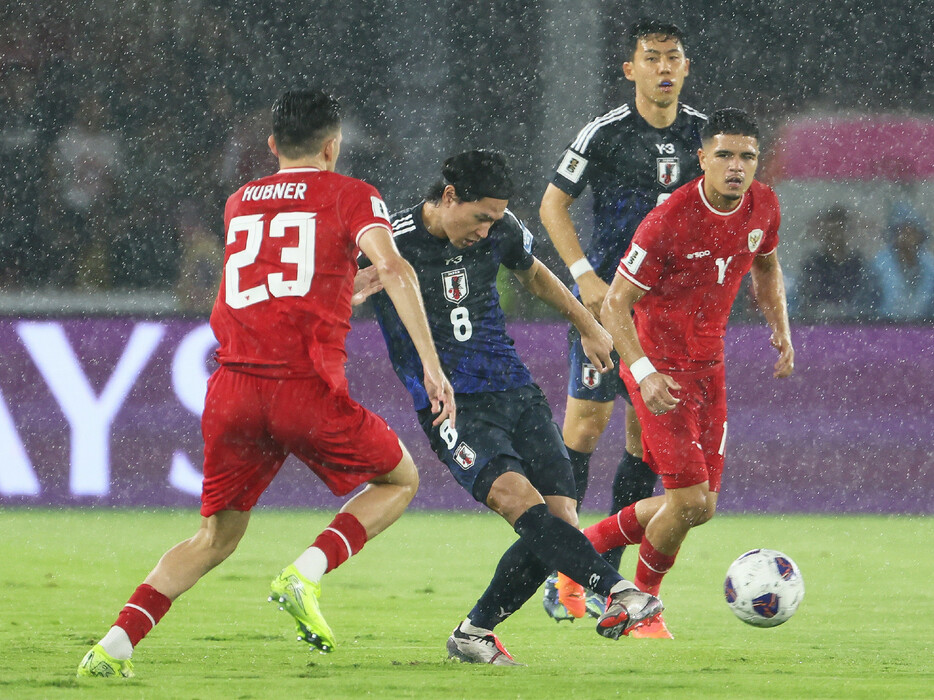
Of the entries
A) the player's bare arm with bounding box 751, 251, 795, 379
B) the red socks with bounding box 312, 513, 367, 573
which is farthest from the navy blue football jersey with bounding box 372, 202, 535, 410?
the player's bare arm with bounding box 751, 251, 795, 379

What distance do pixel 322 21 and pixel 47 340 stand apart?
446 cm

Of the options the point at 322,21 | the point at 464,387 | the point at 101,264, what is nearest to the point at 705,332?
the point at 464,387

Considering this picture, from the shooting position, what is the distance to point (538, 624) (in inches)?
222

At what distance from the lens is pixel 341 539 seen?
14.0ft

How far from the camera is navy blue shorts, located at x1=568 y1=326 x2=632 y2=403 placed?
6.11 metres

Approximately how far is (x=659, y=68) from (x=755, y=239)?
1055mm

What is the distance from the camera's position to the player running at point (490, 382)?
457cm

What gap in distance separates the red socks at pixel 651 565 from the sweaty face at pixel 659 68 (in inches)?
71.9

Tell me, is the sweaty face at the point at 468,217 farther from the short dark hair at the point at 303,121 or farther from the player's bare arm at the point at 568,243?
the player's bare arm at the point at 568,243

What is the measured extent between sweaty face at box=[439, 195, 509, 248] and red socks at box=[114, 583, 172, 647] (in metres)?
1.48

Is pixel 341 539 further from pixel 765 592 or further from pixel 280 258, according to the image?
pixel 765 592

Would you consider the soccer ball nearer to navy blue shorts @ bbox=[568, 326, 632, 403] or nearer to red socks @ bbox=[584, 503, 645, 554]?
red socks @ bbox=[584, 503, 645, 554]

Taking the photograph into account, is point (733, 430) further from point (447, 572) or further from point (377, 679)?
point (377, 679)

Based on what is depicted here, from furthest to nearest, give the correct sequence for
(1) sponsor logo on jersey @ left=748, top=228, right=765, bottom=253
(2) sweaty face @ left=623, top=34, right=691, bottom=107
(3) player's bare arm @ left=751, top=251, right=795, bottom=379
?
1. (2) sweaty face @ left=623, top=34, right=691, bottom=107
2. (3) player's bare arm @ left=751, top=251, right=795, bottom=379
3. (1) sponsor logo on jersey @ left=748, top=228, right=765, bottom=253
